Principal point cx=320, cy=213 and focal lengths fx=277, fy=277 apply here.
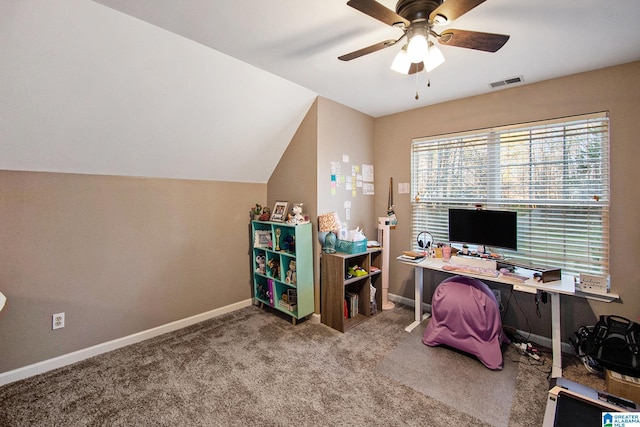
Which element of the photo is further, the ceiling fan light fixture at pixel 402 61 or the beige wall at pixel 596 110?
the beige wall at pixel 596 110

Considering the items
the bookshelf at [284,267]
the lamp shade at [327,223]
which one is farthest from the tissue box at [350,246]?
the bookshelf at [284,267]

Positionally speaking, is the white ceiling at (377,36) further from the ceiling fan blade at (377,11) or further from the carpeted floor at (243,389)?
the carpeted floor at (243,389)

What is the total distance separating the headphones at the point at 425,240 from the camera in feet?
11.0

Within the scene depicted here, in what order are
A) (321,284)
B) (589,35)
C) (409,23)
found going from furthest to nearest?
(321,284), (589,35), (409,23)

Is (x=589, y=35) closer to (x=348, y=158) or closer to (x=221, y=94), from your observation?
(x=348, y=158)

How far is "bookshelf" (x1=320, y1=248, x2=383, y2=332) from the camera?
2.88m

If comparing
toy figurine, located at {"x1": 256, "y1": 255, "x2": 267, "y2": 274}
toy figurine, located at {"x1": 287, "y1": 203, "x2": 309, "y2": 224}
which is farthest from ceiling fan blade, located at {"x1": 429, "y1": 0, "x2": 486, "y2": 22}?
toy figurine, located at {"x1": 256, "y1": 255, "x2": 267, "y2": 274}

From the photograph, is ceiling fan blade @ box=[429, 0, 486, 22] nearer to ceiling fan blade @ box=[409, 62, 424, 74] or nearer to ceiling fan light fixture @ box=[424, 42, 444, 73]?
ceiling fan light fixture @ box=[424, 42, 444, 73]

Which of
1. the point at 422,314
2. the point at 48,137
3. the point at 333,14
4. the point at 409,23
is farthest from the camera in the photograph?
the point at 422,314

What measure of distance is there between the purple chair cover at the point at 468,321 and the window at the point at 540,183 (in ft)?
2.71

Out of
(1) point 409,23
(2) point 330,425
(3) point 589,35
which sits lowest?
(2) point 330,425

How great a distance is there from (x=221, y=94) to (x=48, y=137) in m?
1.30

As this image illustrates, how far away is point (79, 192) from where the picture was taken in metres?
2.37

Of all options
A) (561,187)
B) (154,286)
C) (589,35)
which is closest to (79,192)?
(154,286)
